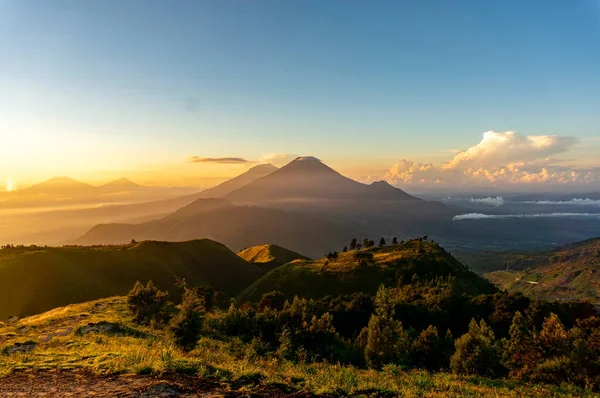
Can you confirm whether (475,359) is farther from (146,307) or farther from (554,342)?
(146,307)

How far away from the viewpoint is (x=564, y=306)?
10381 centimetres

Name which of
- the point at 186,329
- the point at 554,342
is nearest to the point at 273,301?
the point at 186,329

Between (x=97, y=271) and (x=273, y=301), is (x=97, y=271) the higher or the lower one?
the higher one

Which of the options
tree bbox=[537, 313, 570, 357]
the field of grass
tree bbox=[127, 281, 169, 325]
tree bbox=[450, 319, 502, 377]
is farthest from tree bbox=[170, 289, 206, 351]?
tree bbox=[537, 313, 570, 357]

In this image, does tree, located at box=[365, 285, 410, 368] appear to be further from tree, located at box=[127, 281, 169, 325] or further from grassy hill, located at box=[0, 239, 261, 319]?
grassy hill, located at box=[0, 239, 261, 319]

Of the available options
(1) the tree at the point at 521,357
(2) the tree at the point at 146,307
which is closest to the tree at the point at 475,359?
(1) the tree at the point at 521,357

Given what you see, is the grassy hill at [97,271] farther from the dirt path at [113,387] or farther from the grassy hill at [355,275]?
the dirt path at [113,387]

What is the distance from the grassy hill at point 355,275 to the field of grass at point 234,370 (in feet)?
297

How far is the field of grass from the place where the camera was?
17.6 metres

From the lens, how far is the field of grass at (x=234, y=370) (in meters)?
17.6

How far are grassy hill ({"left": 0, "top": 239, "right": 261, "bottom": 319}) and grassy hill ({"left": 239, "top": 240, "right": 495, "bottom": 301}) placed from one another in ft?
97.5

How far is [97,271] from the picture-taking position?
117062 mm

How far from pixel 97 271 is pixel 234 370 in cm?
12146

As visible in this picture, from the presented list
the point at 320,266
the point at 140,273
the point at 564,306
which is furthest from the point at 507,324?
the point at 140,273
